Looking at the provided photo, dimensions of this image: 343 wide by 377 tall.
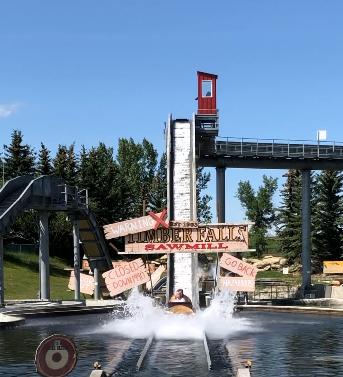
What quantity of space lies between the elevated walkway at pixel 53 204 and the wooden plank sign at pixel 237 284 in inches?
435

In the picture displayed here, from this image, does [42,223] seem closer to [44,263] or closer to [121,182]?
[44,263]

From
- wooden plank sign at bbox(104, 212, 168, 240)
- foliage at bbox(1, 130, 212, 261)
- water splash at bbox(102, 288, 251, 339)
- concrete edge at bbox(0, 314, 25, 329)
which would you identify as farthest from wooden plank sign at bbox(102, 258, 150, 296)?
foliage at bbox(1, 130, 212, 261)

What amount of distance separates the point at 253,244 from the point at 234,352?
98553mm

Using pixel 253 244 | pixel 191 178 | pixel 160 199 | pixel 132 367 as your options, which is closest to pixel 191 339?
pixel 132 367

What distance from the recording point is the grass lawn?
5880cm

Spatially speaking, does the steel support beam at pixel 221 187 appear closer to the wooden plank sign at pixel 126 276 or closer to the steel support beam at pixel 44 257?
the steel support beam at pixel 44 257

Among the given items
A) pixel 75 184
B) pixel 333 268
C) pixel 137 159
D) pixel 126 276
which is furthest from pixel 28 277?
pixel 137 159

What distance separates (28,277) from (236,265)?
37.4 metres

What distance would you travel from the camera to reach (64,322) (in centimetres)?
3391

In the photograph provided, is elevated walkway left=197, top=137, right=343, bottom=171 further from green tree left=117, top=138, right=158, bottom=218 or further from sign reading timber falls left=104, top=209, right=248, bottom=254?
green tree left=117, top=138, right=158, bottom=218

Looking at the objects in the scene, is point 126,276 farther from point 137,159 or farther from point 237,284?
point 137,159

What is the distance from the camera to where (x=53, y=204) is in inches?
1706

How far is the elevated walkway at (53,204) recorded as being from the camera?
38.6 metres

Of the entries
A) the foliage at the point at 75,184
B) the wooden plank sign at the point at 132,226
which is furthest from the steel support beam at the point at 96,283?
the foliage at the point at 75,184
